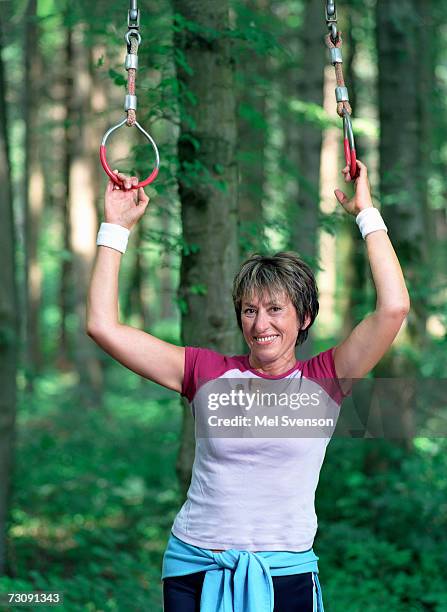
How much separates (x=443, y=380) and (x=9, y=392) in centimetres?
389

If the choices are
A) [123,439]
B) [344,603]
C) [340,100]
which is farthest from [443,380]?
[123,439]

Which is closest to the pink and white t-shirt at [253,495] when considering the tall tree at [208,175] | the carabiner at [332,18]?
the carabiner at [332,18]

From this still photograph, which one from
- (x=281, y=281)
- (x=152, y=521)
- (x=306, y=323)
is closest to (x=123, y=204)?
(x=281, y=281)

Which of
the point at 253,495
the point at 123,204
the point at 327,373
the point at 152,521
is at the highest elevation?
the point at 123,204

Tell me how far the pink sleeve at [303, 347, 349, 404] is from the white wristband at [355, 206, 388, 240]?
1.41 feet

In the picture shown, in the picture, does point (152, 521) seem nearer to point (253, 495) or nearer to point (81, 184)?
point (253, 495)

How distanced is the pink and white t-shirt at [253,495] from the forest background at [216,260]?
2.06 metres

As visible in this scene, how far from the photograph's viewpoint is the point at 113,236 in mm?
2889

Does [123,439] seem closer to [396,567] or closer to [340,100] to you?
[396,567]

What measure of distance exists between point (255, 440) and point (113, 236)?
82 cm

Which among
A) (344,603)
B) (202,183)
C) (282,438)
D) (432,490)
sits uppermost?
(202,183)

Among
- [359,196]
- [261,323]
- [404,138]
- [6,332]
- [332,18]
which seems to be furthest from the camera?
[404,138]

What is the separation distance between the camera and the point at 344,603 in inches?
232

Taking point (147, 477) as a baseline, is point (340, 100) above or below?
above
